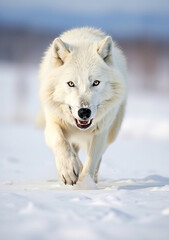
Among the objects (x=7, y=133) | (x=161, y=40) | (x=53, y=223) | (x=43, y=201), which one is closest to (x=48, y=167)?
(x=43, y=201)

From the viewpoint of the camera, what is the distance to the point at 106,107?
173 inches

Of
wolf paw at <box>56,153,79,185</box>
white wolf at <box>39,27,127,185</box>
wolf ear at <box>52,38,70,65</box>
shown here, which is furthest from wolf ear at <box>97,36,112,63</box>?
wolf paw at <box>56,153,79,185</box>

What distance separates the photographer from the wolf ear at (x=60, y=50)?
429cm

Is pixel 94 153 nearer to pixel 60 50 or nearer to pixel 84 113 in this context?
pixel 84 113

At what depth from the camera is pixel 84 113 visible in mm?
3902

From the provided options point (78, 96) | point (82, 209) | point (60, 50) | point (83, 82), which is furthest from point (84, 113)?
point (82, 209)

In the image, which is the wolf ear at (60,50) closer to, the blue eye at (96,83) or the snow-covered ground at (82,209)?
the blue eye at (96,83)

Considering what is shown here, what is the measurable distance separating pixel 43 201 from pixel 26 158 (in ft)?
13.5

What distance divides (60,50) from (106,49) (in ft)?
1.57

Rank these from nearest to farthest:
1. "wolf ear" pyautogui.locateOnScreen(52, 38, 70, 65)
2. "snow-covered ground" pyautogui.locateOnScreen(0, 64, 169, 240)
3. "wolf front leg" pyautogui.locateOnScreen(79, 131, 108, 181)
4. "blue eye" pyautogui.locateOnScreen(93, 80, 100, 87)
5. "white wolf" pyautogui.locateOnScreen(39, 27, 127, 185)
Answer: "snow-covered ground" pyautogui.locateOnScreen(0, 64, 169, 240)
"white wolf" pyautogui.locateOnScreen(39, 27, 127, 185)
"blue eye" pyautogui.locateOnScreen(93, 80, 100, 87)
"wolf ear" pyautogui.locateOnScreen(52, 38, 70, 65)
"wolf front leg" pyautogui.locateOnScreen(79, 131, 108, 181)

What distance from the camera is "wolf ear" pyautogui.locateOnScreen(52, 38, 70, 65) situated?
4.29 m

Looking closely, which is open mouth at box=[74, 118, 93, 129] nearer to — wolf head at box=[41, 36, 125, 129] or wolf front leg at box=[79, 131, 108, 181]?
wolf head at box=[41, 36, 125, 129]

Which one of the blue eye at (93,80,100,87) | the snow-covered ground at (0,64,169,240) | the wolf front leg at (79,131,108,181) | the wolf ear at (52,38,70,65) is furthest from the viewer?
the wolf front leg at (79,131,108,181)

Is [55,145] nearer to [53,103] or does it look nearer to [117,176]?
[53,103]
